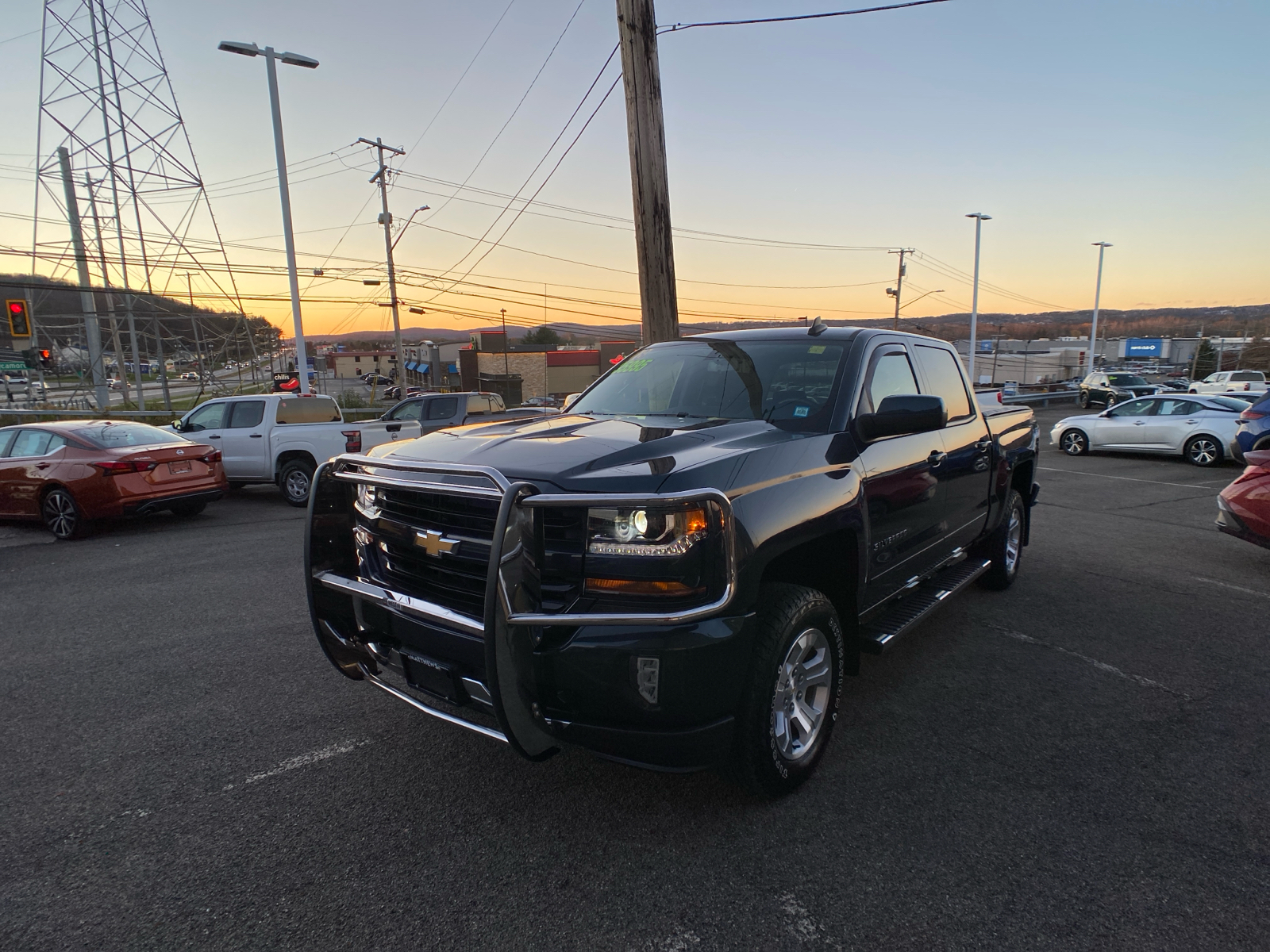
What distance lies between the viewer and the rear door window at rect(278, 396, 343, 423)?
11.1 meters

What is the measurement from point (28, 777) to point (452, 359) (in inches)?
4673

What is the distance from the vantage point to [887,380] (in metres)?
3.98

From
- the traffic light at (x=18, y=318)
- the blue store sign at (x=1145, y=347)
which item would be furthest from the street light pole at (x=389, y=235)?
the blue store sign at (x=1145, y=347)

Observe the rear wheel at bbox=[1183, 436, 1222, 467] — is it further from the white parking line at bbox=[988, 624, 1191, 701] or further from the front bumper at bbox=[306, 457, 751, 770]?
the front bumper at bbox=[306, 457, 751, 770]

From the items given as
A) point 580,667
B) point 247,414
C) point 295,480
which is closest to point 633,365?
point 580,667

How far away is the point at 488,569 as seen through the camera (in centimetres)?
227

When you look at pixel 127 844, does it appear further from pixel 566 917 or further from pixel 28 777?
pixel 566 917

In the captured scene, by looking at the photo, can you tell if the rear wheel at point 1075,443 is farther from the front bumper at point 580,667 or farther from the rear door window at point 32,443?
the rear door window at point 32,443

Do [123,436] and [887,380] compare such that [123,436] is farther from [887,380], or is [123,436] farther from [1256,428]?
[1256,428]

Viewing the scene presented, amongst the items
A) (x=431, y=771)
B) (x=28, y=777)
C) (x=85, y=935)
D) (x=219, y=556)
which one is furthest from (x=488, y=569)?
(x=219, y=556)

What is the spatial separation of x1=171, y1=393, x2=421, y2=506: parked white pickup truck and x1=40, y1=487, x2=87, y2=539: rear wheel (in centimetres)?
246

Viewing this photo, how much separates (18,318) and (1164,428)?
3263 cm

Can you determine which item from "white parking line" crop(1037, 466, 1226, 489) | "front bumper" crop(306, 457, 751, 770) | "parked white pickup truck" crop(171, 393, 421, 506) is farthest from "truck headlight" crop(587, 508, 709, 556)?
"white parking line" crop(1037, 466, 1226, 489)

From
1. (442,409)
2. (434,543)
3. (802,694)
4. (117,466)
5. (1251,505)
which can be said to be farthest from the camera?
(442,409)
